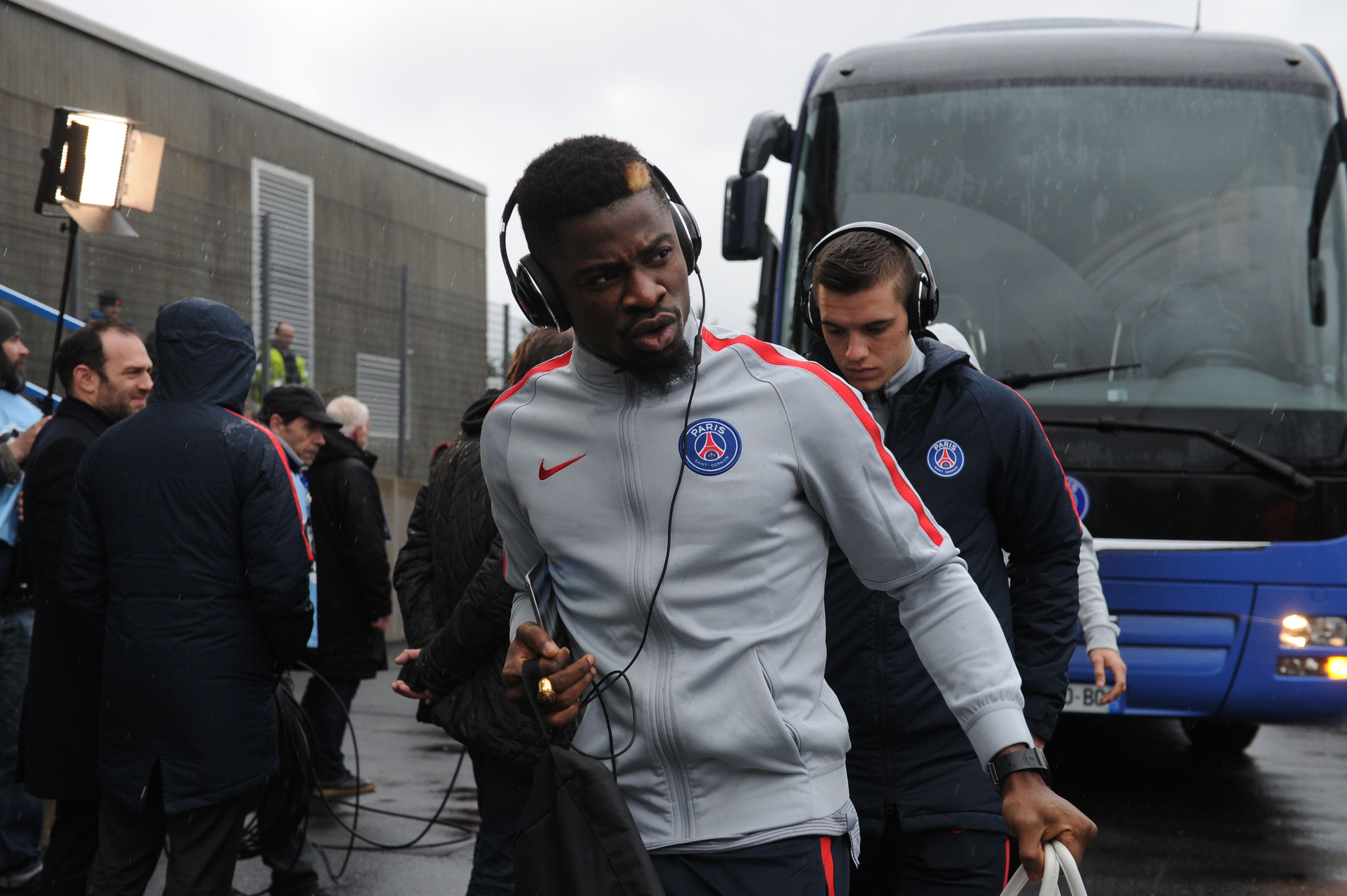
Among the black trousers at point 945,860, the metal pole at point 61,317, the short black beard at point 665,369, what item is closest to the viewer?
the short black beard at point 665,369

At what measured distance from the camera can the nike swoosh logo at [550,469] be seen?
2061 millimetres

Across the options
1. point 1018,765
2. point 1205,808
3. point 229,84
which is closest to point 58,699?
point 1018,765

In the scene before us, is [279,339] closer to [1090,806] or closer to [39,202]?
[39,202]

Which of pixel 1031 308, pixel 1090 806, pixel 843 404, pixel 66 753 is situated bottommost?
pixel 1090 806

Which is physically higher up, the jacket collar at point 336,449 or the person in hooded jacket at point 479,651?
the jacket collar at point 336,449

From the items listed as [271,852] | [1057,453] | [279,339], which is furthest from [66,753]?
[279,339]

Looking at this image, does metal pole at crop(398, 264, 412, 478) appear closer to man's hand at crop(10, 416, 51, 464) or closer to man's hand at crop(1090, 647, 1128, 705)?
man's hand at crop(10, 416, 51, 464)

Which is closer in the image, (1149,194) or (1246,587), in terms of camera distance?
(1246,587)

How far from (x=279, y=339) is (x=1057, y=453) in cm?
764

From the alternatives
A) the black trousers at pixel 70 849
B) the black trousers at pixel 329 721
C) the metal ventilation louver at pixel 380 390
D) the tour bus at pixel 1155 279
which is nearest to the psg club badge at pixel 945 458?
the tour bus at pixel 1155 279

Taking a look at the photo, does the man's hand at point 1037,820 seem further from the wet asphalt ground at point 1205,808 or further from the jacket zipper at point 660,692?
the wet asphalt ground at point 1205,808

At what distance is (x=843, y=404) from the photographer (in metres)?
2.01

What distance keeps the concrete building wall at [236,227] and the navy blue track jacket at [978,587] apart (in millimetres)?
6553

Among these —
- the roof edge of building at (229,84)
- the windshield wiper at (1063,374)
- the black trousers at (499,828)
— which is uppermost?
the roof edge of building at (229,84)
